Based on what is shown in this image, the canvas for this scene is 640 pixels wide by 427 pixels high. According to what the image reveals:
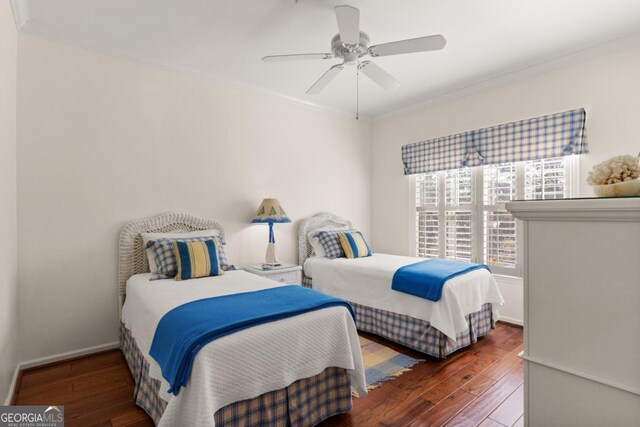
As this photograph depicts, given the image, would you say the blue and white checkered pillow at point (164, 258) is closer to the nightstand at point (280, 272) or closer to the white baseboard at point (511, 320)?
the nightstand at point (280, 272)

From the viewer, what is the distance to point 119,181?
296 centimetres

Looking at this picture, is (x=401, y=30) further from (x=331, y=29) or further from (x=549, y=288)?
(x=549, y=288)

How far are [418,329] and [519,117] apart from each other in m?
2.40

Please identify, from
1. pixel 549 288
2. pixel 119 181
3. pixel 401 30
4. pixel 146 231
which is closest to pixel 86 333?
pixel 146 231

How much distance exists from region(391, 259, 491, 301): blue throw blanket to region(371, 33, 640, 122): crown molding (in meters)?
1.98

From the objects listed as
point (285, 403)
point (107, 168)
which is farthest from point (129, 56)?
point (285, 403)

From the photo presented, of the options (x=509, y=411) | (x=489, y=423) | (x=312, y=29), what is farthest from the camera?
(x=312, y=29)

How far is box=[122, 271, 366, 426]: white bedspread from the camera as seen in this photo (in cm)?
151

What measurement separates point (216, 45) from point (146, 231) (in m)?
1.76

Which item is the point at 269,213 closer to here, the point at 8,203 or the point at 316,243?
the point at 316,243

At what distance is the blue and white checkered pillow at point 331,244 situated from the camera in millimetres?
3885

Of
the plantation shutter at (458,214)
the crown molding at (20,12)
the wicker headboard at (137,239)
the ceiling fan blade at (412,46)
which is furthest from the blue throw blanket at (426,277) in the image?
the crown molding at (20,12)

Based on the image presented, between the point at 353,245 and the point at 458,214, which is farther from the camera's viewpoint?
the point at 458,214

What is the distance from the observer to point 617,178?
0.87m
